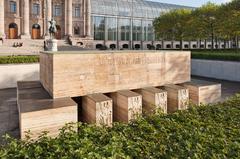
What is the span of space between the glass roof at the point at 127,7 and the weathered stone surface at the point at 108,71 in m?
59.2

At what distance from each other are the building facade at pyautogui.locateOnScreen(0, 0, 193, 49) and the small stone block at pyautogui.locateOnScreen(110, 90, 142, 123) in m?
50.3

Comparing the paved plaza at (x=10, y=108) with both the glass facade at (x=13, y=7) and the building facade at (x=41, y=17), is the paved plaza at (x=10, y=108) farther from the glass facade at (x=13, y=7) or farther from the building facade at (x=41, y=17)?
the glass facade at (x=13, y=7)

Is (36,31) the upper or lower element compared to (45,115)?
upper

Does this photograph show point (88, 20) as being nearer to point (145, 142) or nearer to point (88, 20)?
point (88, 20)

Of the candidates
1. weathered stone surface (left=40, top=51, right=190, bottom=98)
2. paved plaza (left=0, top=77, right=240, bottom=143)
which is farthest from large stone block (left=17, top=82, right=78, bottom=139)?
paved plaza (left=0, top=77, right=240, bottom=143)

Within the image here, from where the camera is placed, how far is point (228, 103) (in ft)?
27.5

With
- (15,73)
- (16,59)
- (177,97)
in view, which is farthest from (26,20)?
(177,97)

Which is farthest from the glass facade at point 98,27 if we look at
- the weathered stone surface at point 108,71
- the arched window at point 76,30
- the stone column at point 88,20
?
the weathered stone surface at point 108,71

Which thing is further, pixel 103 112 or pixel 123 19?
pixel 123 19

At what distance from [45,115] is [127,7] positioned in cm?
7089

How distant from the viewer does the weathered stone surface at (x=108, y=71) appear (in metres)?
10.2

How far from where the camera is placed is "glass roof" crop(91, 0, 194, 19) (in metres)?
70.8

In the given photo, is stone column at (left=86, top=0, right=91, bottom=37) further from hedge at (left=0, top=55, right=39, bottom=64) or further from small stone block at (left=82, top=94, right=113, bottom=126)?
small stone block at (left=82, top=94, right=113, bottom=126)

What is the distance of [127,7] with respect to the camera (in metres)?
75.6
